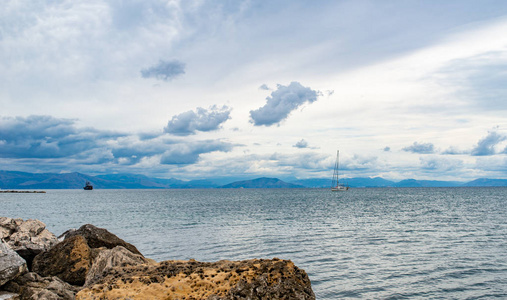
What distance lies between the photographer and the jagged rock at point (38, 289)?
1239 centimetres

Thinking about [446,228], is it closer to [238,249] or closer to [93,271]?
[238,249]

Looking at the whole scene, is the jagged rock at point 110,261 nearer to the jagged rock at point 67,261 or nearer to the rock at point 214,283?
the rock at point 214,283

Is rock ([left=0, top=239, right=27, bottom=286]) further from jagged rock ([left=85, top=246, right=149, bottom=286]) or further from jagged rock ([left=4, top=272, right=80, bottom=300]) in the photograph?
jagged rock ([left=85, top=246, right=149, bottom=286])

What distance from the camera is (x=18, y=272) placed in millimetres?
13906

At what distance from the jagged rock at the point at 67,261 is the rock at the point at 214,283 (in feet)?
24.0

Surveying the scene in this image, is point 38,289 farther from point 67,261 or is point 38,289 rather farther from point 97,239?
point 97,239

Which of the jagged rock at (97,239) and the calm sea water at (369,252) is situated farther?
the jagged rock at (97,239)

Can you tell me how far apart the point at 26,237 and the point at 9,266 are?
22.4 ft

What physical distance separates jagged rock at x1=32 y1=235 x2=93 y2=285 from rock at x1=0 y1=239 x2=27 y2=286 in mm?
2559

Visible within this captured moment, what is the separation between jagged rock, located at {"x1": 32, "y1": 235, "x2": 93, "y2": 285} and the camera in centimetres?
1669

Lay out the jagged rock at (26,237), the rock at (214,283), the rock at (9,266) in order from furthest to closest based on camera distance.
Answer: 1. the jagged rock at (26,237)
2. the rock at (9,266)
3. the rock at (214,283)

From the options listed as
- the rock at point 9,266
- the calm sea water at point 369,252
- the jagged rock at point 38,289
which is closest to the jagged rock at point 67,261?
the jagged rock at point 38,289

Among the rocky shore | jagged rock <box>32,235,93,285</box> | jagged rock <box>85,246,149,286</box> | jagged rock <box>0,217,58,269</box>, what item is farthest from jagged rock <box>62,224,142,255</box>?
jagged rock <box>85,246,149,286</box>

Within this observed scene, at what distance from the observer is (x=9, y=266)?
44.5ft
